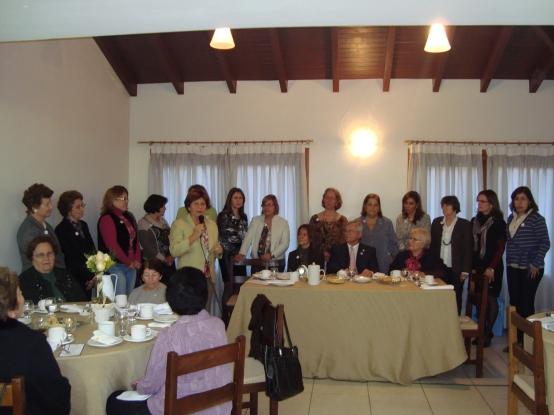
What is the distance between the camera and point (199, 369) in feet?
7.31

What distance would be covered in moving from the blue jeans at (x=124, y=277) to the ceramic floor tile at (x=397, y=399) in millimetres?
2342

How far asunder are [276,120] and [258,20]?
356 centimetres

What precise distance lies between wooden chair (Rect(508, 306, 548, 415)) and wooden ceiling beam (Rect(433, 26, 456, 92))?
138 inches

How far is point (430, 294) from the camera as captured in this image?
4184mm

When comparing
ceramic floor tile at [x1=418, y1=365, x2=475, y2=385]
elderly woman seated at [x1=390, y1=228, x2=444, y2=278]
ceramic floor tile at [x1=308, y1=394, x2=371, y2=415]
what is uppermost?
elderly woman seated at [x1=390, y1=228, x2=444, y2=278]

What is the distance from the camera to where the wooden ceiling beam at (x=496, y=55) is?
18.3ft

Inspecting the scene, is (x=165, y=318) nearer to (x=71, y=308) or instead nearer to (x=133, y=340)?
(x=133, y=340)

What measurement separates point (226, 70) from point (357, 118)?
1.64m

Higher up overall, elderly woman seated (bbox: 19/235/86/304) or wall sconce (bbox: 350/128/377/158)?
wall sconce (bbox: 350/128/377/158)

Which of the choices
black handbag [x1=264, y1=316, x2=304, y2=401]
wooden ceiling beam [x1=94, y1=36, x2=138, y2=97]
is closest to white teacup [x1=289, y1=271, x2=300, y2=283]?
black handbag [x1=264, y1=316, x2=304, y2=401]

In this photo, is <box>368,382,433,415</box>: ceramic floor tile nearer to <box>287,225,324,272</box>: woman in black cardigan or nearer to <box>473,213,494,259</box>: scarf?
<box>287,225,324,272</box>: woman in black cardigan

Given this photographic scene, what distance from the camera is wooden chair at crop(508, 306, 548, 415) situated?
2.62m

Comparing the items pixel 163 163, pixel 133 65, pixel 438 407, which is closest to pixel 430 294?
pixel 438 407

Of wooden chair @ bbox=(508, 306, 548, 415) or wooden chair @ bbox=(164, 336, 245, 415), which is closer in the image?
wooden chair @ bbox=(164, 336, 245, 415)
